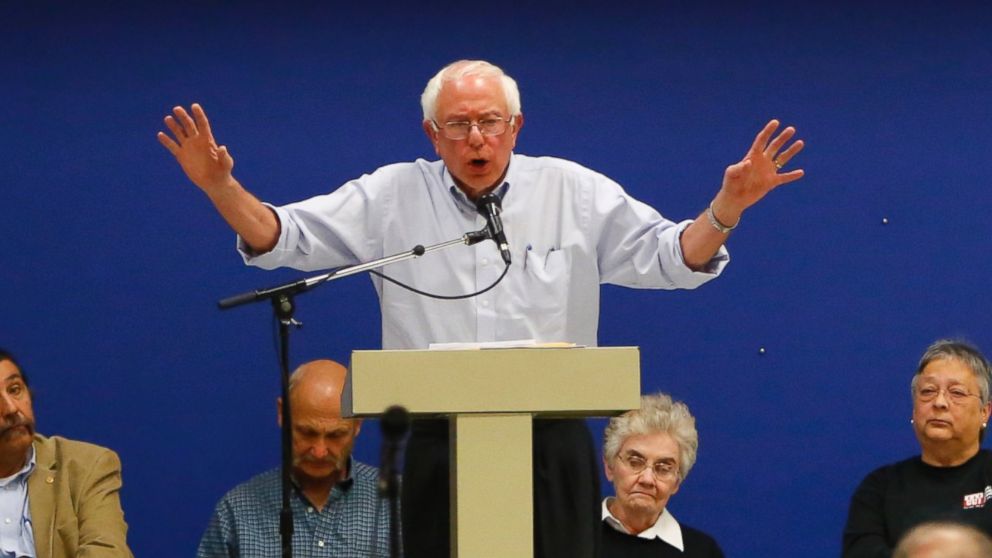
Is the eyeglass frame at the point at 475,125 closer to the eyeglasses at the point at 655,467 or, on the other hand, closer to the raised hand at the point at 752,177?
the raised hand at the point at 752,177

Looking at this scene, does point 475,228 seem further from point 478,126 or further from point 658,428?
point 658,428

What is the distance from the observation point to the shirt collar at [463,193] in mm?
3691

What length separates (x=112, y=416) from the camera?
16.2 feet

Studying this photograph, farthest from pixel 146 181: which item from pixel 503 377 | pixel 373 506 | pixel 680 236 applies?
pixel 503 377

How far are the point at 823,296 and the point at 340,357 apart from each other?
4.63 feet

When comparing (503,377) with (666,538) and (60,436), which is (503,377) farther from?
(60,436)

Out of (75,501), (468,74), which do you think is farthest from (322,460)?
(468,74)

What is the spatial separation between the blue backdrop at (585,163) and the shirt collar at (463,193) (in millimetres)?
1204

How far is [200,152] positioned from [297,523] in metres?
1.36

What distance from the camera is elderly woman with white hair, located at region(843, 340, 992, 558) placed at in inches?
172

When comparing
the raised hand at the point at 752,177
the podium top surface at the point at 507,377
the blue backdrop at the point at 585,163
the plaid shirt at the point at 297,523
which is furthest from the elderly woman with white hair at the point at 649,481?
the podium top surface at the point at 507,377

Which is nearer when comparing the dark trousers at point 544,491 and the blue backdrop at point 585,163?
the dark trousers at point 544,491

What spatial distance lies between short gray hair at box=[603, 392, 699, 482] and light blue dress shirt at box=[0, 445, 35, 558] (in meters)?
1.51

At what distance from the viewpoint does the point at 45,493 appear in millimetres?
4402
